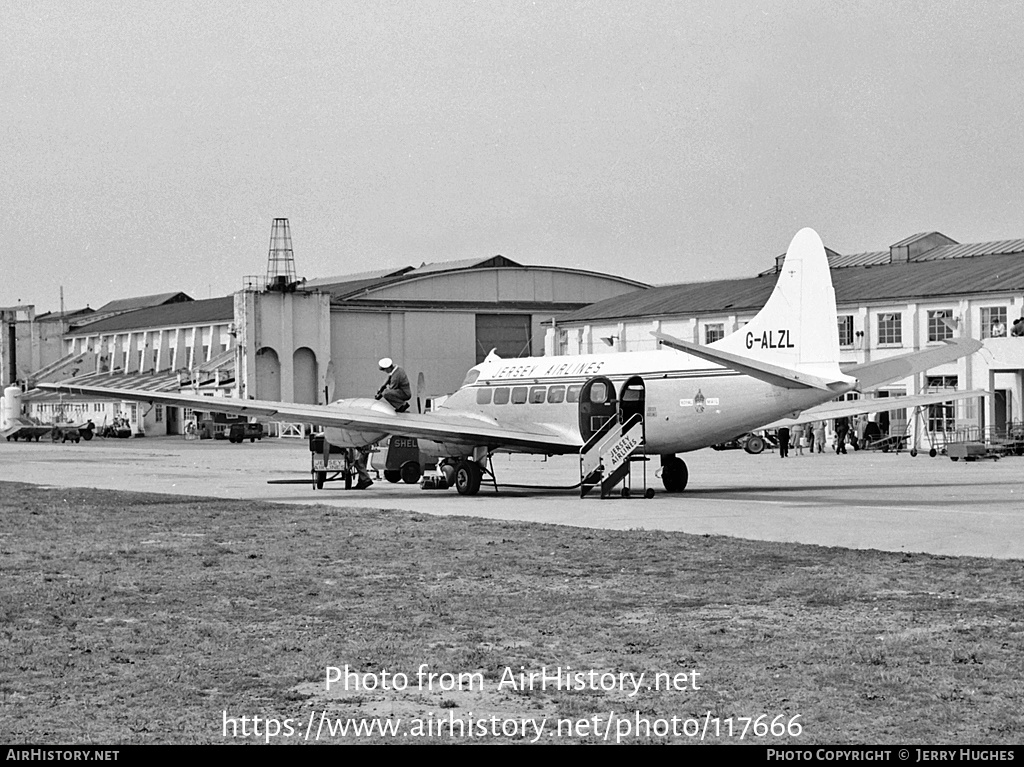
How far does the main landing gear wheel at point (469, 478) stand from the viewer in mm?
31375

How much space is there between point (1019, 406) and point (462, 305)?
150ft

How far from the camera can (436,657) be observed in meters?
11.4

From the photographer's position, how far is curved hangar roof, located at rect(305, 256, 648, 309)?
95.1 metres

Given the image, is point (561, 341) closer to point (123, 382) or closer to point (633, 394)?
point (123, 382)

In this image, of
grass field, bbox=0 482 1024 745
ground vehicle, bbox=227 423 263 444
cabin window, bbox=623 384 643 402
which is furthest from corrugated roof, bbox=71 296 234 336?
grass field, bbox=0 482 1024 745

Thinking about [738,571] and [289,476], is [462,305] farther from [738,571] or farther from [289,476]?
[738,571]

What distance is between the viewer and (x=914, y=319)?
207ft

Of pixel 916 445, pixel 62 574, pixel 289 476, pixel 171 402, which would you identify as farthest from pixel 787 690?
pixel 916 445

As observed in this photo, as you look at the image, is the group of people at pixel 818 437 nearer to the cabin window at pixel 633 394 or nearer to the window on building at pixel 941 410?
the window on building at pixel 941 410

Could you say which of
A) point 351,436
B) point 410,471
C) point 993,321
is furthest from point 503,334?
point 351,436

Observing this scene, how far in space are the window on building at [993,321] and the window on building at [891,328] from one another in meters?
4.19

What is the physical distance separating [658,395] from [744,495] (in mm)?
2882

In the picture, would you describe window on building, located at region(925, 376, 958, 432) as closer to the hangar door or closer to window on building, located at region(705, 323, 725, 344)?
window on building, located at region(705, 323, 725, 344)

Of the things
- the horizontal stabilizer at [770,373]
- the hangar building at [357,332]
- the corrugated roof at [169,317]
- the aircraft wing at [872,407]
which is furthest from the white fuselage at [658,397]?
the corrugated roof at [169,317]
